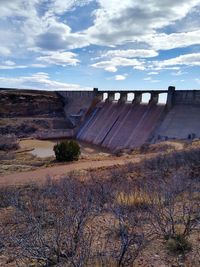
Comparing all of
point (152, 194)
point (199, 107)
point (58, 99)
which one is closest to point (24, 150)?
point (199, 107)

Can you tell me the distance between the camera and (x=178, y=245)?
196 inches

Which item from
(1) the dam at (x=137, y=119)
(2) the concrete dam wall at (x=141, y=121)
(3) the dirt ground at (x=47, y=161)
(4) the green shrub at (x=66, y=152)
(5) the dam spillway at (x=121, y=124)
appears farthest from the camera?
(5) the dam spillway at (x=121, y=124)

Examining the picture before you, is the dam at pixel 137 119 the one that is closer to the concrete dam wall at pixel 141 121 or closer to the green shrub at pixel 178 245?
the concrete dam wall at pixel 141 121

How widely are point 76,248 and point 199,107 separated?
2384cm

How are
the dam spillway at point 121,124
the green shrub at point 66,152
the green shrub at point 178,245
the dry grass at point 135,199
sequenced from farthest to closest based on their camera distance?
1. the dam spillway at point 121,124
2. the green shrub at point 66,152
3. the dry grass at point 135,199
4. the green shrub at point 178,245

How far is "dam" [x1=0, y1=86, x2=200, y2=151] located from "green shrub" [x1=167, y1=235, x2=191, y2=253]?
20.5m

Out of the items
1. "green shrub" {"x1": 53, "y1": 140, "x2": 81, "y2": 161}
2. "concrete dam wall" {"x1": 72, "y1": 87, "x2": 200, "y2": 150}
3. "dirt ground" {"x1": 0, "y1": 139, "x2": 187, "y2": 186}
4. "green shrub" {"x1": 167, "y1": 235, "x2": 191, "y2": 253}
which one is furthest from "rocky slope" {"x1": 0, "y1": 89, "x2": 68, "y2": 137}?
"green shrub" {"x1": 167, "y1": 235, "x2": 191, "y2": 253}

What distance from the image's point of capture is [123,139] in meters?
30.6

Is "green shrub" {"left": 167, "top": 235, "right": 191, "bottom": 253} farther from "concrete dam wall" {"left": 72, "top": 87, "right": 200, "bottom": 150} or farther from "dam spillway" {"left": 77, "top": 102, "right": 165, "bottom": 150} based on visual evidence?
"dam spillway" {"left": 77, "top": 102, "right": 165, "bottom": 150}

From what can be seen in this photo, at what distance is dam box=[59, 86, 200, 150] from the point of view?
26.7 metres

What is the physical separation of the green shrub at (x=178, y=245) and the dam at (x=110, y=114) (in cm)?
2046

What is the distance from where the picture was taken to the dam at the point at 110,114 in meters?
27.2

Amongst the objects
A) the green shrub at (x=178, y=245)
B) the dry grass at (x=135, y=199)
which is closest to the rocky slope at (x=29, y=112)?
the dry grass at (x=135, y=199)

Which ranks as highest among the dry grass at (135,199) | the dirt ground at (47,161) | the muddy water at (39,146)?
the dry grass at (135,199)
